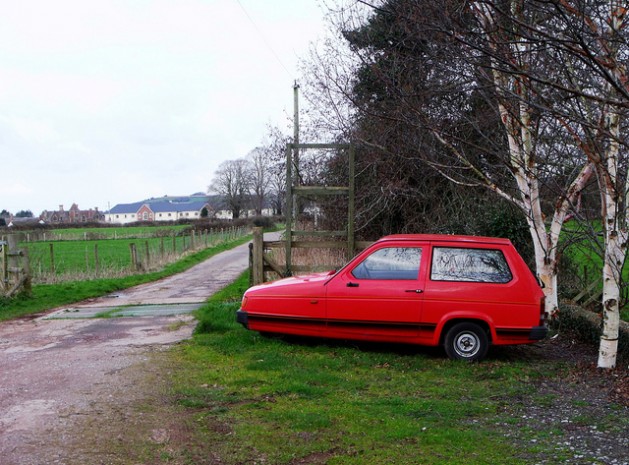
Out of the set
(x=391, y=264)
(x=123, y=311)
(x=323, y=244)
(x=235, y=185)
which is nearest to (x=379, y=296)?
(x=391, y=264)

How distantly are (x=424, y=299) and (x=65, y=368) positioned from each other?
4.84m

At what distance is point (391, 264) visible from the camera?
25.9 ft

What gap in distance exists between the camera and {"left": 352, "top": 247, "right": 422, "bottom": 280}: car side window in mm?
7770

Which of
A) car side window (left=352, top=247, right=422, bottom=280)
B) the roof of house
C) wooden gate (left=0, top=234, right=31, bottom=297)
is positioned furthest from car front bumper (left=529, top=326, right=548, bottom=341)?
the roof of house

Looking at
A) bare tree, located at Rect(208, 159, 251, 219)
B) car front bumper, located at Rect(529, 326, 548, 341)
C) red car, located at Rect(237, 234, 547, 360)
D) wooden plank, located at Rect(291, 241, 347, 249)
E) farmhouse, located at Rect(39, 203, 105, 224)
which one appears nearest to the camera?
car front bumper, located at Rect(529, 326, 548, 341)

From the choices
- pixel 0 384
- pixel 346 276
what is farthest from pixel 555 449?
pixel 0 384

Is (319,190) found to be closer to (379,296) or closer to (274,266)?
(274,266)

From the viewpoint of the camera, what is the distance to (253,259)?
11.1 metres

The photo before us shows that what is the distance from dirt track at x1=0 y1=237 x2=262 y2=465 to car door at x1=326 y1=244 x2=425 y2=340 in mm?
2819

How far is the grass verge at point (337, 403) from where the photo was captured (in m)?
4.58

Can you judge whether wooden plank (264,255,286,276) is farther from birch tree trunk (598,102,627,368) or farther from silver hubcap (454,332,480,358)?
birch tree trunk (598,102,627,368)

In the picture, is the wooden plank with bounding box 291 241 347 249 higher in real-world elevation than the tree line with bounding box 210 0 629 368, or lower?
lower

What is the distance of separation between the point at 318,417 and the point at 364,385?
1.26 m

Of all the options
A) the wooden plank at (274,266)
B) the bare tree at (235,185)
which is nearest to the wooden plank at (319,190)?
the wooden plank at (274,266)
